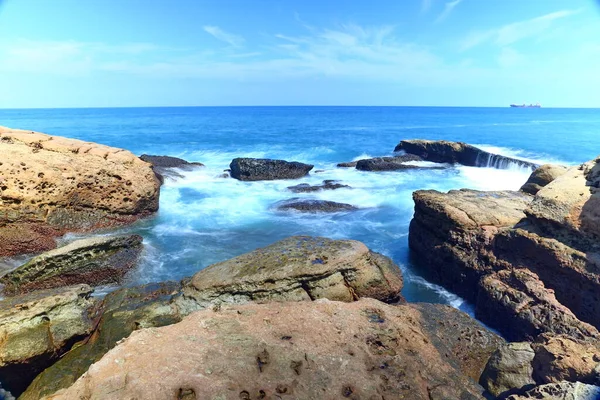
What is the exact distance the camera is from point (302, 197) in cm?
1775

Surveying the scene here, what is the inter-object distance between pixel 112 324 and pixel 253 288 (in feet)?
7.14

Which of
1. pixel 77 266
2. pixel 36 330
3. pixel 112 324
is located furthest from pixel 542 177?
pixel 36 330

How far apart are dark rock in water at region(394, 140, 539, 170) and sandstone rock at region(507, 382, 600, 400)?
79.1ft

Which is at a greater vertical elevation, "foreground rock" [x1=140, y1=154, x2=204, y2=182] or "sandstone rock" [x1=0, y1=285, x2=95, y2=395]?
"sandstone rock" [x1=0, y1=285, x2=95, y2=395]

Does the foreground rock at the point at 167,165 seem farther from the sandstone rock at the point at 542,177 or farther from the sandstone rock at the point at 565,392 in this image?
the sandstone rock at the point at 565,392

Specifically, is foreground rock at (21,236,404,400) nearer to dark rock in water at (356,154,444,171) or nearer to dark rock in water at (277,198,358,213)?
dark rock in water at (277,198,358,213)

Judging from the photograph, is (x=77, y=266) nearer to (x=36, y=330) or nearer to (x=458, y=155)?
(x=36, y=330)

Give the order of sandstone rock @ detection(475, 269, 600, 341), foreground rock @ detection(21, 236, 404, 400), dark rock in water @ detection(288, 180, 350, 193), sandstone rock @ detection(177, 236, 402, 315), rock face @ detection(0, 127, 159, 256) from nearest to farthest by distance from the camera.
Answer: foreground rock @ detection(21, 236, 404, 400) < sandstone rock @ detection(177, 236, 402, 315) < sandstone rock @ detection(475, 269, 600, 341) < rock face @ detection(0, 127, 159, 256) < dark rock in water @ detection(288, 180, 350, 193)

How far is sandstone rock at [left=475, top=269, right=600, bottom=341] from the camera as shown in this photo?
6555mm

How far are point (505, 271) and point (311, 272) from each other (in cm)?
465

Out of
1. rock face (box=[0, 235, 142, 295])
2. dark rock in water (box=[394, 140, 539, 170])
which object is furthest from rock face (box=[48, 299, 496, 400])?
dark rock in water (box=[394, 140, 539, 170])

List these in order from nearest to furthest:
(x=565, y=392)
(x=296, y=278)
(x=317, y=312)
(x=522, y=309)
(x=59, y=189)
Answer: (x=565, y=392) → (x=317, y=312) → (x=296, y=278) → (x=522, y=309) → (x=59, y=189)

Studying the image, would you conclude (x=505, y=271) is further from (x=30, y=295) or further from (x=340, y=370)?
(x=30, y=295)

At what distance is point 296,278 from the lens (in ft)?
19.9
